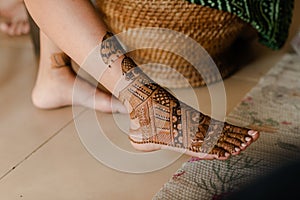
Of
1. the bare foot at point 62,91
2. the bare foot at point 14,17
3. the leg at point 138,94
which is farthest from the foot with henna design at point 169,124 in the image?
the bare foot at point 14,17

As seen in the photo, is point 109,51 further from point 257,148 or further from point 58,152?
point 257,148

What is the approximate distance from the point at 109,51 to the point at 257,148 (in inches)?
14.6

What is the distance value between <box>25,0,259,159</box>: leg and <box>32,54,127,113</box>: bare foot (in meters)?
0.20

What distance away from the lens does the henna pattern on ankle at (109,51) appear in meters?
1.00

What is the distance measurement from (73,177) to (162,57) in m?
0.45

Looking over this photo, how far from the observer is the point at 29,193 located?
97cm

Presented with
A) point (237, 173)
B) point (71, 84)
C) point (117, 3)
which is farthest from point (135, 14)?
point (237, 173)

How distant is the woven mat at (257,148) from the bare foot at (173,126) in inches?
1.7

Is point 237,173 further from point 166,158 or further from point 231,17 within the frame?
point 231,17

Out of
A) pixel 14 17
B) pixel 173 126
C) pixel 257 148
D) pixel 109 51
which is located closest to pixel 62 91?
pixel 109 51

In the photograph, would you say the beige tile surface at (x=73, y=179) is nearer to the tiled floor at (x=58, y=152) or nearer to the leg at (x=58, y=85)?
the tiled floor at (x=58, y=152)

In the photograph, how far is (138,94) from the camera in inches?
38.9

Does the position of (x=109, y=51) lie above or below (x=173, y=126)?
above

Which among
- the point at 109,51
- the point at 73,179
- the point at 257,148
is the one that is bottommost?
the point at 257,148
